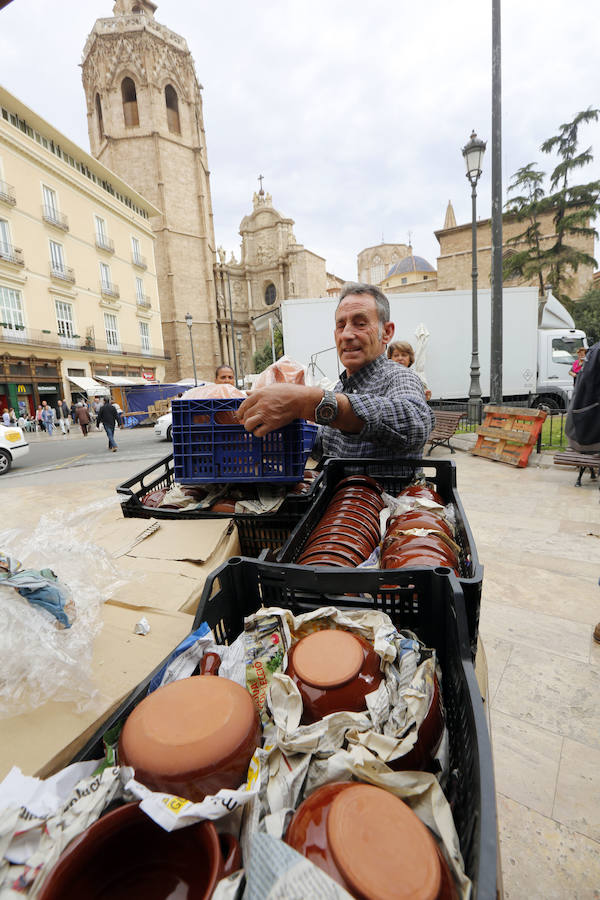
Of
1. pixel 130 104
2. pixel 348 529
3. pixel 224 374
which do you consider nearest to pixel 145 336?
pixel 130 104

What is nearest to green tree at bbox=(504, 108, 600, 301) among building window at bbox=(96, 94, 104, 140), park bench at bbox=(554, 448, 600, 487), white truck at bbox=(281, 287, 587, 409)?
white truck at bbox=(281, 287, 587, 409)

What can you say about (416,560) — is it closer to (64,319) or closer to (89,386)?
(89,386)

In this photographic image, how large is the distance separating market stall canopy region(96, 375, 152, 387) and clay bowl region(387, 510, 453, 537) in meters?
26.0

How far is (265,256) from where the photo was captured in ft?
164

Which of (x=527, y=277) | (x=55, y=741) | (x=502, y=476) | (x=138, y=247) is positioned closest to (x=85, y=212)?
(x=138, y=247)

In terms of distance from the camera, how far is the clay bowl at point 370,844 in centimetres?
Result: 45

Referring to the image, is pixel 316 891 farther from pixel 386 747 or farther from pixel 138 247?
pixel 138 247

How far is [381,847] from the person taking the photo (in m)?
0.48

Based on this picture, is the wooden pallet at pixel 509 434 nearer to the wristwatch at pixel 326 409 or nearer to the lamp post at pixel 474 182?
the lamp post at pixel 474 182

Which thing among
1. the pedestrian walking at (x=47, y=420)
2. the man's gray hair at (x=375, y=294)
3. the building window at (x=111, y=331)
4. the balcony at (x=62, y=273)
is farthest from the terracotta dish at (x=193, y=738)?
the building window at (x=111, y=331)

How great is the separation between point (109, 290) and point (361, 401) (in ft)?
106

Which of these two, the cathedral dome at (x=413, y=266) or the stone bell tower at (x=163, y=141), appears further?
the cathedral dome at (x=413, y=266)

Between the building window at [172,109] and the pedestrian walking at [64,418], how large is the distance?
31157 millimetres

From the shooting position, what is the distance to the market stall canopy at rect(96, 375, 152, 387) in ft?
86.7
